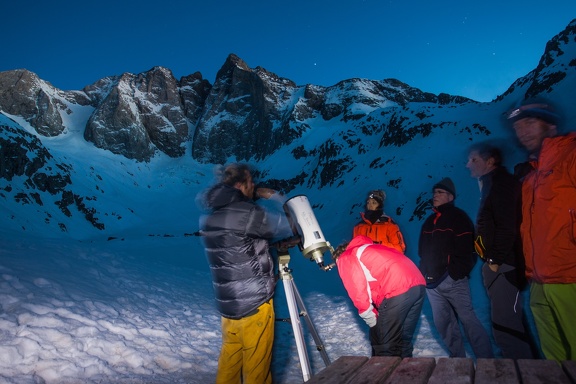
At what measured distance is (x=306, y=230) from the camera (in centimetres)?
320

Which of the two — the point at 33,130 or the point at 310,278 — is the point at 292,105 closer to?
the point at 33,130

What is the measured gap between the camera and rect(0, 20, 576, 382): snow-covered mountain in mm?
8375

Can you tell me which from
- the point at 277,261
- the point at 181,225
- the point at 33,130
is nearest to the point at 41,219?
the point at 181,225

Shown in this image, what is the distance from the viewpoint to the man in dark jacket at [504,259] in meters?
3.84

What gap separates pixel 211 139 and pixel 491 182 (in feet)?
486

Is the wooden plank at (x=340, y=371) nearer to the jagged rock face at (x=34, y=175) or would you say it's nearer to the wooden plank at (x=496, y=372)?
the wooden plank at (x=496, y=372)

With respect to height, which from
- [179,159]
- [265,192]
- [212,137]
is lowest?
[265,192]

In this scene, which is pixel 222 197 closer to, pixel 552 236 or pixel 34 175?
pixel 552 236

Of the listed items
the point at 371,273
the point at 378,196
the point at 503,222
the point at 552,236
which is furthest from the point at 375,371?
the point at 378,196

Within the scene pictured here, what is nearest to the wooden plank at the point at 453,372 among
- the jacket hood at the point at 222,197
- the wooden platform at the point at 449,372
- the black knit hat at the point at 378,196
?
the wooden platform at the point at 449,372

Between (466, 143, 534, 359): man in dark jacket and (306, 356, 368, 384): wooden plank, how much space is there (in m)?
2.41

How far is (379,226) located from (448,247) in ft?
3.80

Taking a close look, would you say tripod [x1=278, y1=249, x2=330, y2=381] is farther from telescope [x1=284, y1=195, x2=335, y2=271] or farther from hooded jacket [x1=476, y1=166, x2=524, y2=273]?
hooded jacket [x1=476, y1=166, x2=524, y2=273]

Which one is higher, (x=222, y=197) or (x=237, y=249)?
(x=222, y=197)
